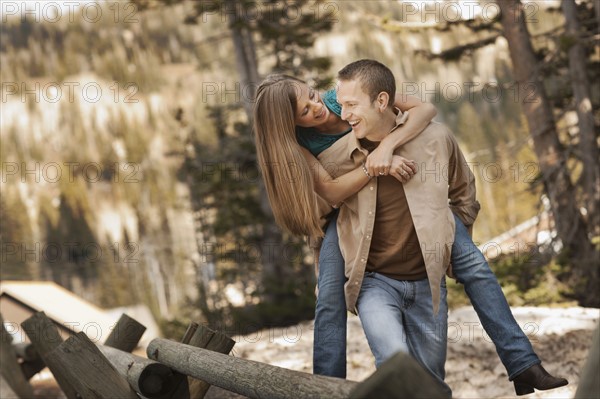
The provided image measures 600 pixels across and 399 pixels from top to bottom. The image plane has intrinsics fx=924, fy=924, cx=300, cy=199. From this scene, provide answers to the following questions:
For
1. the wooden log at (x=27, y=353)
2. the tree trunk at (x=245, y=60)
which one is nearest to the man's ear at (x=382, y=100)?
the wooden log at (x=27, y=353)

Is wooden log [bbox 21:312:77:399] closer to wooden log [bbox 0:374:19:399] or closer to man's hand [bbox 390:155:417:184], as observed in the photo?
wooden log [bbox 0:374:19:399]

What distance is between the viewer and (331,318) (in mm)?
4211

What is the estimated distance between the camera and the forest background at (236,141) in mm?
12609

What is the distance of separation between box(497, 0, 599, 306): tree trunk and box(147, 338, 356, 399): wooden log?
27.1 ft

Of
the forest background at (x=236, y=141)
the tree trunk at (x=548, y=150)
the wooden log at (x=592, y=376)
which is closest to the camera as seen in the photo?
the wooden log at (x=592, y=376)

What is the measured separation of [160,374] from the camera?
5.12 m

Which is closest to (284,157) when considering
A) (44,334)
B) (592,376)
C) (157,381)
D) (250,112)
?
(157,381)

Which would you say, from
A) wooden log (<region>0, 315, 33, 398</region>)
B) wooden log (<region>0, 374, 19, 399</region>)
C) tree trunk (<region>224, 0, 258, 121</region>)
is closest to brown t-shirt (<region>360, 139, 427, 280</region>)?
wooden log (<region>0, 374, 19, 399</region>)

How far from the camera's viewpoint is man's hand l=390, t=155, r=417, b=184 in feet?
13.1

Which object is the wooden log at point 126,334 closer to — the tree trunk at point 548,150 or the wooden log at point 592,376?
the wooden log at point 592,376

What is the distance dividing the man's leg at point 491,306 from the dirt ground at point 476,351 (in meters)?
2.60

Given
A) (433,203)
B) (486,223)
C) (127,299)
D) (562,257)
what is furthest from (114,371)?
(127,299)

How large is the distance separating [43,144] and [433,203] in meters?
121

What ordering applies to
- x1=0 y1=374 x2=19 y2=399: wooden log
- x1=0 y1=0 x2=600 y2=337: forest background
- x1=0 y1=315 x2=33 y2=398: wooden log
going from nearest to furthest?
x1=0 y1=374 x2=19 y2=399: wooden log
x1=0 y1=315 x2=33 y2=398: wooden log
x1=0 y1=0 x2=600 y2=337: forest background
